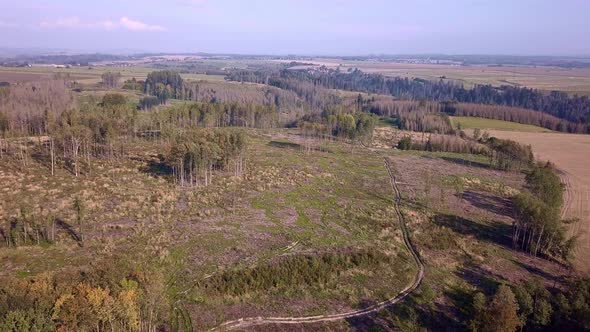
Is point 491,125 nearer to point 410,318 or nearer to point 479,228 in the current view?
point 479,228

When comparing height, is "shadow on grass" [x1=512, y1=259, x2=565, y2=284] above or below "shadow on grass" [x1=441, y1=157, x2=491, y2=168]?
below

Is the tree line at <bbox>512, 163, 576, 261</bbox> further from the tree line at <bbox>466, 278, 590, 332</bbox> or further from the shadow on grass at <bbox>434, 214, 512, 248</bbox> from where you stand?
the tree line at <bbox>466, 278, 590, 332</bbox>

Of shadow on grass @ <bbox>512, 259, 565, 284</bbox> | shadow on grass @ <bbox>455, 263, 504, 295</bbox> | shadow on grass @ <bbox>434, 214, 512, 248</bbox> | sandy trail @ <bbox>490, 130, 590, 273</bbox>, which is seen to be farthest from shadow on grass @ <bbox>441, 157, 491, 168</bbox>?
shadow on grass @ <bbox>455, 263, 504, 295</bbox>

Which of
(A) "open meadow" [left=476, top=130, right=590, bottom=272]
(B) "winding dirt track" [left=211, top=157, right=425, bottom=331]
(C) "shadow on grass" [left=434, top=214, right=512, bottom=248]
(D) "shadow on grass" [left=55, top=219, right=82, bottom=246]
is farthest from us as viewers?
(A) "open meadow" [left=476, top=130, right=590, bottom=272]

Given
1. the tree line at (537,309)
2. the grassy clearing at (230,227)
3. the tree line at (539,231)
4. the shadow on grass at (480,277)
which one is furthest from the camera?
the tree line at (539,231)

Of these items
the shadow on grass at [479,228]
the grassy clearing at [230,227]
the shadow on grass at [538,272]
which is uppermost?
the grassy clearing at [230,227]

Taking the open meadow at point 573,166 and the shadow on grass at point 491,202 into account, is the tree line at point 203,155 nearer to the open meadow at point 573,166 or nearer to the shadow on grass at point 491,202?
the shadow on grass at point 491,202

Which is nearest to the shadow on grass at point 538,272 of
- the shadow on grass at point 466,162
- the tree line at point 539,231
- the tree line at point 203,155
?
the tree line at point 539,231
